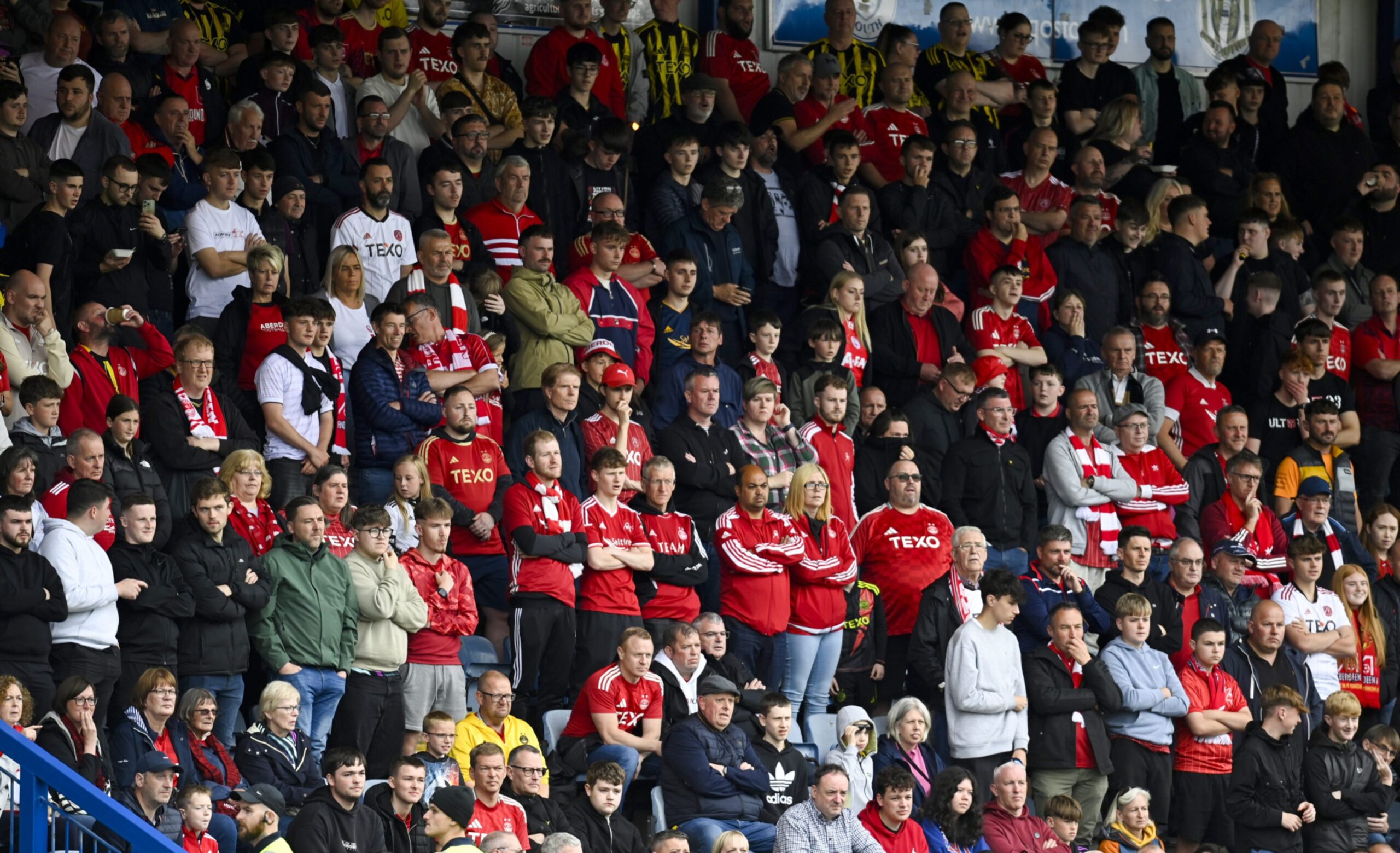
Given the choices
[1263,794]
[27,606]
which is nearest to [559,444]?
[27,606]

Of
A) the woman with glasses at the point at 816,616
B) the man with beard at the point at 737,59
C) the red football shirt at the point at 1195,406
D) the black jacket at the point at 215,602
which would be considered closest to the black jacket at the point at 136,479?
the black jacket at the point at 215,602

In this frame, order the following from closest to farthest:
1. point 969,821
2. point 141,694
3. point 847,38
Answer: point 141,694 → point 969,821 → point 847,38

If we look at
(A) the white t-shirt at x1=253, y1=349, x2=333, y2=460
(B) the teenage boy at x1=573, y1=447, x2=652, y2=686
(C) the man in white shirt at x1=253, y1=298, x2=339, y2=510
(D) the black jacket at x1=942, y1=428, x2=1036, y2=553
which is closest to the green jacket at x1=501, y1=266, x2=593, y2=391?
(B) the teenage boy at x1=573, y1=447, x2=652, y2=686

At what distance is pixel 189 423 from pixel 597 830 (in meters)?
3.06

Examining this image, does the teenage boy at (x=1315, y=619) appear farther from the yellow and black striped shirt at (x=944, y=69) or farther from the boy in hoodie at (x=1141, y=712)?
the yellow and black striped shirt at (x=944, y=69)

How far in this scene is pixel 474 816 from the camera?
32.4 ft

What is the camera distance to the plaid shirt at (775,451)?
501 inches

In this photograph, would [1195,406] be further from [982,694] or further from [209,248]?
[209,248]

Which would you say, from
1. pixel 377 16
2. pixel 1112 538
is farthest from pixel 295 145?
pixel 1112 538

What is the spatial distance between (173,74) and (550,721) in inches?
202

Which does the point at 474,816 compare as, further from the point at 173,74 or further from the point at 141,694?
the point at 173,74

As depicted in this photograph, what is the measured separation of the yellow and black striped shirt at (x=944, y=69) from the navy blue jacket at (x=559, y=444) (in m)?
5.53

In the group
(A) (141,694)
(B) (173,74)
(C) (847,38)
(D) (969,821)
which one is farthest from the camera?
(C) (847,38)

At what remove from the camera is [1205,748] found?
12625 millimetres
